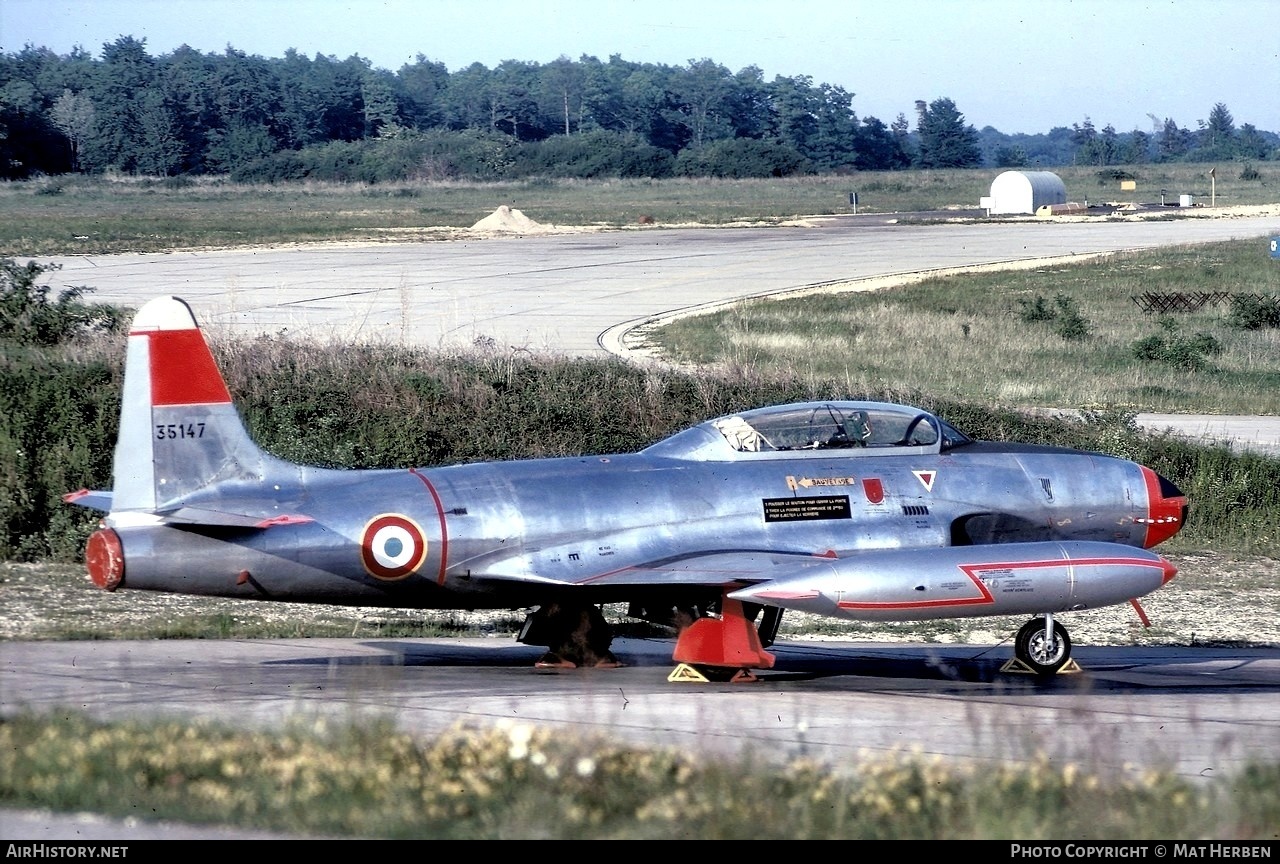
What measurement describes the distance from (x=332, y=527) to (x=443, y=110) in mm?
171121

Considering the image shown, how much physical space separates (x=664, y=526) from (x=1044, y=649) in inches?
137

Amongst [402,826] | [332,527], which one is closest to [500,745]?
[402,826]

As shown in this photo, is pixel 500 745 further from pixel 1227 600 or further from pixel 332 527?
pixel 1227 600

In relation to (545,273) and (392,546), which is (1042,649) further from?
(545,273)

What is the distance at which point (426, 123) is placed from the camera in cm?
17038

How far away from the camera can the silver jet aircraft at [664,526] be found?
1060 cm

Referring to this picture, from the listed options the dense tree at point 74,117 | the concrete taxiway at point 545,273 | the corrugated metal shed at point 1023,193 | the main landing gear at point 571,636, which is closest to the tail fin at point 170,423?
the main landing gear at point 571,636

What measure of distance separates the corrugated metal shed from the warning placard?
266 feet

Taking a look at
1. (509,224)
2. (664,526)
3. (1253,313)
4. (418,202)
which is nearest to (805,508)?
(664,526)

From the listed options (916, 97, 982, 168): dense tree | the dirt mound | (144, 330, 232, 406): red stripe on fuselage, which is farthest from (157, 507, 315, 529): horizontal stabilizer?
(916, 97, 982, 168): dense tree

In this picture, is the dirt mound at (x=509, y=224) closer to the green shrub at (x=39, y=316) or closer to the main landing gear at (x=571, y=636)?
the green shrub at (x=39, y=316)

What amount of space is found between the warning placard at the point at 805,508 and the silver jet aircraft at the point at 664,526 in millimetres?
16

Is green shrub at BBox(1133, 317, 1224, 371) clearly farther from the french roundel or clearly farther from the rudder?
the rudder

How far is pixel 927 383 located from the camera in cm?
2952
